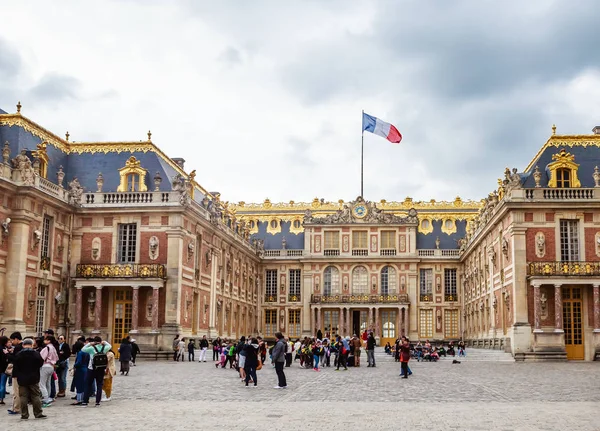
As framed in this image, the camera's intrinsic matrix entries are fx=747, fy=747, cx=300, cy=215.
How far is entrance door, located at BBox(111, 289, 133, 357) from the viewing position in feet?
121

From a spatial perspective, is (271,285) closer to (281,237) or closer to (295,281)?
(295,281)

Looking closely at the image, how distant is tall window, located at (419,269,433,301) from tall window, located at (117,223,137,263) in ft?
103

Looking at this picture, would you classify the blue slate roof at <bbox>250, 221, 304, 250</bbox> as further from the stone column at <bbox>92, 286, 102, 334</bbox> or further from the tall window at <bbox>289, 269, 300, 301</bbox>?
the stone column at <bbox>92, 286, 102, 334</bbox>

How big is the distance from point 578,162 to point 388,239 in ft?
85.8

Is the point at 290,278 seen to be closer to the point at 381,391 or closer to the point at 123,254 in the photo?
the point at 123,254

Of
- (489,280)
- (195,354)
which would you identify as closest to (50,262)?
(195,354)

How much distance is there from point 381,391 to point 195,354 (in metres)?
21.7

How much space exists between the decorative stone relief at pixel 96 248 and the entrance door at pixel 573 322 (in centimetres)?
2284

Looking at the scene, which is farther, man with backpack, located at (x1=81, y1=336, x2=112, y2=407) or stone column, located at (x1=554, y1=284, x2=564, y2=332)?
stone column, located at (x1=554, y1=284, x2=564, y2=332)

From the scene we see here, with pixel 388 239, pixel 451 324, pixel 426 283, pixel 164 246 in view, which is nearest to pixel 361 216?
pixel 388 239

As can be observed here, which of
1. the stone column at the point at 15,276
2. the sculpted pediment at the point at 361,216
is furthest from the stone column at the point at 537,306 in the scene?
the sculpted pediment at the point at 361,216

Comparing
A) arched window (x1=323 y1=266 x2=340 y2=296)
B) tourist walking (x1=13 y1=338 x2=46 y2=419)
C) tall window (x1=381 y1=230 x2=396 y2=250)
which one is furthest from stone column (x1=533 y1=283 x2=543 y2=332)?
arched window (x1=323 y1=266 x2=340 y2=296)

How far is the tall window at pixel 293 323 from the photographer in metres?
62.9

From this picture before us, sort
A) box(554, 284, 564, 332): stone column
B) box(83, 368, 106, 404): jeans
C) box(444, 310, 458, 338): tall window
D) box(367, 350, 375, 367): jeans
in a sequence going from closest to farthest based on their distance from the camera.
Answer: box(83, 368, 106, 404): jeans → box(367, 350, 375, 367): jeans → box(554, 284, 564, 332): stone column → box(444, 310, 458, 338): tall window
